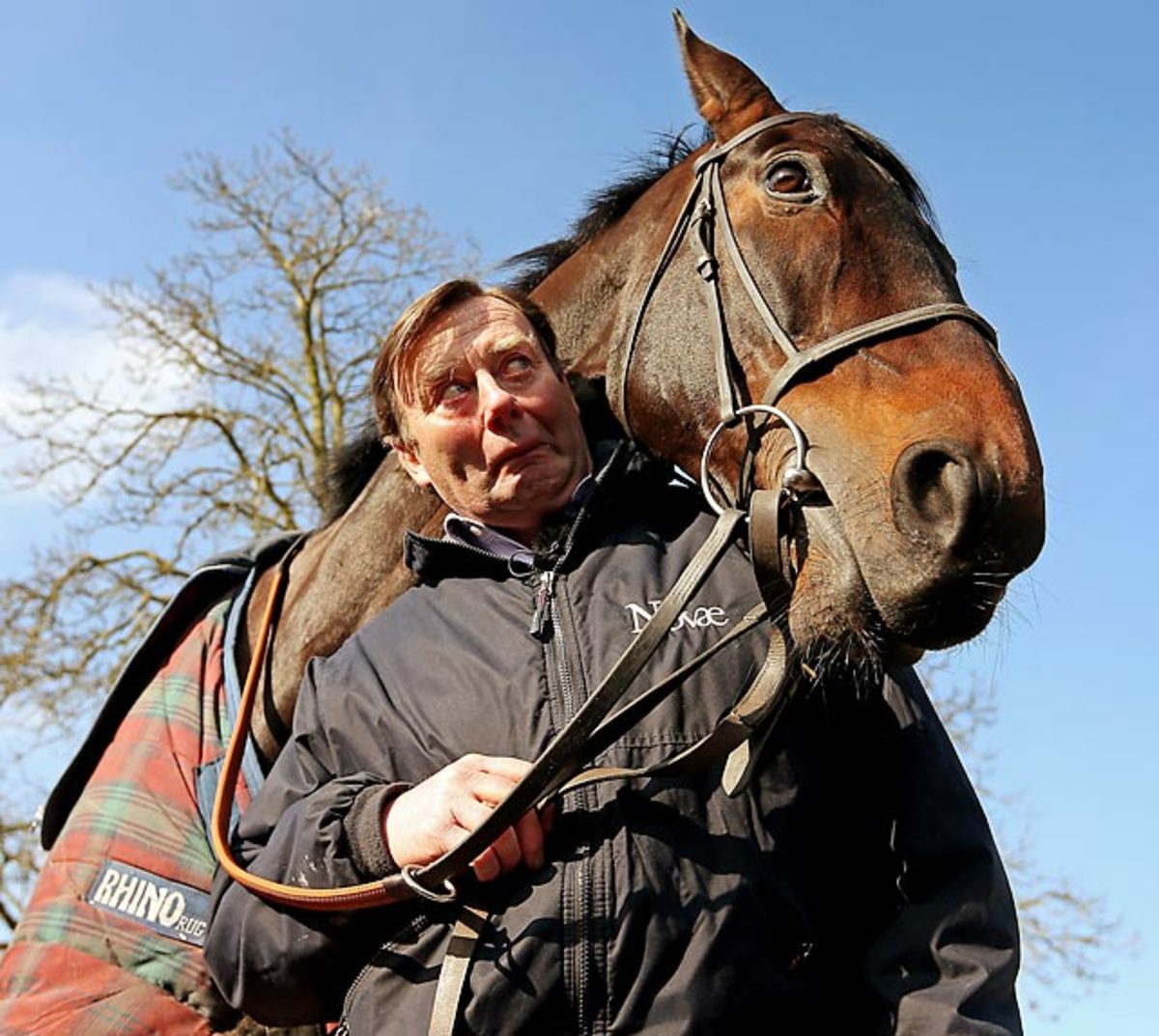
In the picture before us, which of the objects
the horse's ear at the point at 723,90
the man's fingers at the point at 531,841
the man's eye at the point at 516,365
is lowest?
the man's fingers at the point at 531,841

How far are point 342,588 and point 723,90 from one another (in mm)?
1518

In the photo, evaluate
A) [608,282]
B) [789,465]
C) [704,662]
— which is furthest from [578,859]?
[608,282]

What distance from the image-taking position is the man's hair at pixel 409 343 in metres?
2.90

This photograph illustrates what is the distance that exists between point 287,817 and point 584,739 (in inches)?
20.1

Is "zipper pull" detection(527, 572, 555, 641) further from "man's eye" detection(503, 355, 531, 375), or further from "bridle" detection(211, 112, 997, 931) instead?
"man's eye" detection(503, 355, 531, 375)

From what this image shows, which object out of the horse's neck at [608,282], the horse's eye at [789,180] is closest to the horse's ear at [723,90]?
the horse's neck at [608,282]

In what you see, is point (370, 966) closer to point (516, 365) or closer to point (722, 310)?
point (516, 365)

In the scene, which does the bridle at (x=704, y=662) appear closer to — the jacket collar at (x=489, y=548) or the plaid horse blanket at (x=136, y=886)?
the jacket collar at (x=489, y=548)

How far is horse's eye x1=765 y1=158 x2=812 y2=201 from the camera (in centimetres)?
302

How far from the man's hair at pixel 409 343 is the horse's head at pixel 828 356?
343 mm

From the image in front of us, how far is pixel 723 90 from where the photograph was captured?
11.3 ft

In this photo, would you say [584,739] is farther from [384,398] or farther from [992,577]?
[384,398]

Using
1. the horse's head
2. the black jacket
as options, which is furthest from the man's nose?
the horse's head

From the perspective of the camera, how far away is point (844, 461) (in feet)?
8.07
